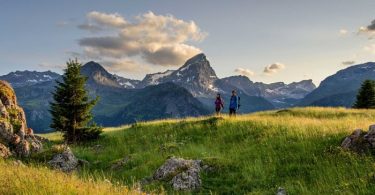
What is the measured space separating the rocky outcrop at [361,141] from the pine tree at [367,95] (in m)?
38.7

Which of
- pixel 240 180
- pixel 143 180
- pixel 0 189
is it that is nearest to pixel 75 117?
pixel 143 180

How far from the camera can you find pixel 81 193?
848 cm

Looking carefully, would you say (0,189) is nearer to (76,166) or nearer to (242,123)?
(76,166)

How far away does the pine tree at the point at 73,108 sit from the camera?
1168 inches

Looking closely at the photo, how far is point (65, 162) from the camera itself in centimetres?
1950

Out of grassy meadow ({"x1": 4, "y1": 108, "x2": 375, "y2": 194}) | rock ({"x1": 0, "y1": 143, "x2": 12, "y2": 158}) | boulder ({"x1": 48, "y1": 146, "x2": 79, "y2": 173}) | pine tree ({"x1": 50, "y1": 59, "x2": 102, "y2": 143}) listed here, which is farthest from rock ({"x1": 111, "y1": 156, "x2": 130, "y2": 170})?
pine tree ({"x1": 50, "y1": 59, "x2": 102, "y2": 143})

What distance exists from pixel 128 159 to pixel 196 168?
5805mm

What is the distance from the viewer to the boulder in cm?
1911

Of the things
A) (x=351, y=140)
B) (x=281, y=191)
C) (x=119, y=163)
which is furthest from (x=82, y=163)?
(x=351, y=140)

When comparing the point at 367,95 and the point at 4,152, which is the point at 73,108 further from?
the point at 367,95

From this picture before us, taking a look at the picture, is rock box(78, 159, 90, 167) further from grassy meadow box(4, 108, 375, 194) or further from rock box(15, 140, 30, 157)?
rock box(15, 140, 30, 157)

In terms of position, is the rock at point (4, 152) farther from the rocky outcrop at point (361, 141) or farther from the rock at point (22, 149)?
the rocky outcrop at point (361, 141)

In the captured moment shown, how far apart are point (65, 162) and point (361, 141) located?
1346 cm

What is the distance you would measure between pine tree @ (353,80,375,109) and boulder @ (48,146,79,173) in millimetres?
42907
